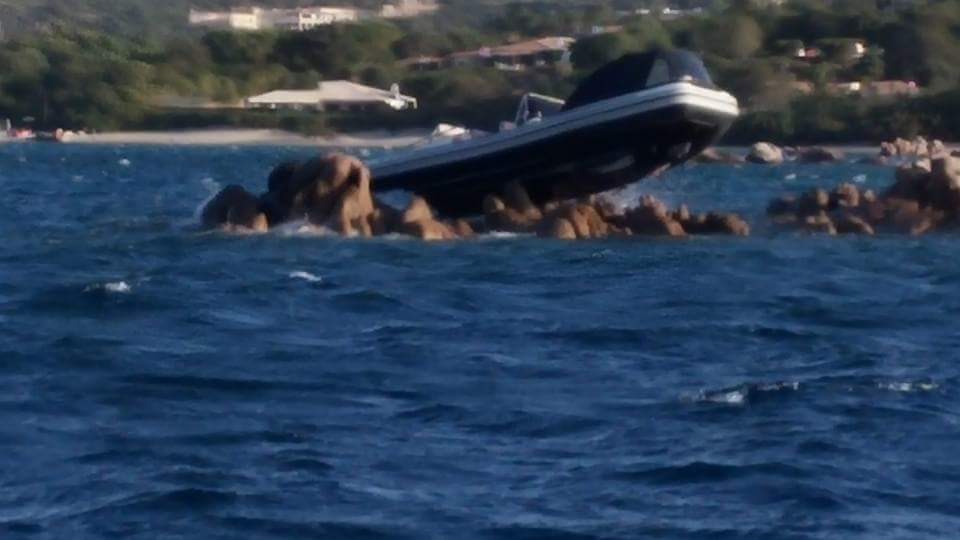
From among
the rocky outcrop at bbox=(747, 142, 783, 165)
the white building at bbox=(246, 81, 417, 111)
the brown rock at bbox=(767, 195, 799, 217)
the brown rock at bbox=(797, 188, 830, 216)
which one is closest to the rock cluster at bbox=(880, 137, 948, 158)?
the rocky outcrop at bbox=(747, 142, 783, 165)

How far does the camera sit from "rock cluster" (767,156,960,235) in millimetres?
34281

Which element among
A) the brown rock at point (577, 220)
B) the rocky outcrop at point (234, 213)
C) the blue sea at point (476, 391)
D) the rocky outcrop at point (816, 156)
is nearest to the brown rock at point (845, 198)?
the blue sea at point (476, 391)

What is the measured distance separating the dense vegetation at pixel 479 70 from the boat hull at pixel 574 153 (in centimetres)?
5668

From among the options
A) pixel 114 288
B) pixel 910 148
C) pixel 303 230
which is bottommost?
pixel 910 148

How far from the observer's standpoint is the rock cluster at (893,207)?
3428 centimetres

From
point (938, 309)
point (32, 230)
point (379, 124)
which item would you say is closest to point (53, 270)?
point (32, 230)

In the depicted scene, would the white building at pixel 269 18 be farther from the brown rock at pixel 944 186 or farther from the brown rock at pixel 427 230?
the brown rock at pixel 427 230

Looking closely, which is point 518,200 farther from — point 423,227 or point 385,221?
point 385,221

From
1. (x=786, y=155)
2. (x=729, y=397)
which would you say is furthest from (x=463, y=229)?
(x=786, y=155)

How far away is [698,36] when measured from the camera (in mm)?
111688

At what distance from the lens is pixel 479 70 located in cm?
10588

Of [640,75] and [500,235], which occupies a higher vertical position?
[640,75]

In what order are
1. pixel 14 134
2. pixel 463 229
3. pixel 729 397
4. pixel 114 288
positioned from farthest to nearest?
1. pixel 14 134
2. pixel 463 229
3. pixel 114 288
4. pixel 729 397

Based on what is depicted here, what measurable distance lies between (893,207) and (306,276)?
1214 centimetres
